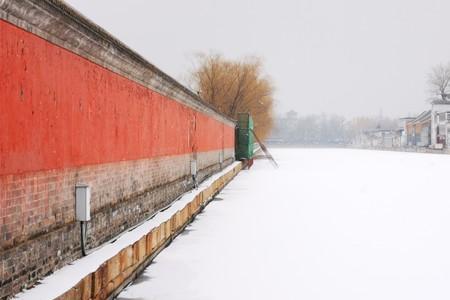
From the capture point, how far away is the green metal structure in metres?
→ 40.6

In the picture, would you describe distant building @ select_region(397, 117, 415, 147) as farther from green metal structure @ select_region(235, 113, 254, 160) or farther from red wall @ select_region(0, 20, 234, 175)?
red wall @ select_region(0, 20, 234, 175)

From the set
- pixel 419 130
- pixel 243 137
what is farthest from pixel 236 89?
pixel 419 130

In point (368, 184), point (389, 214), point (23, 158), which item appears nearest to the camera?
point (23, 158)

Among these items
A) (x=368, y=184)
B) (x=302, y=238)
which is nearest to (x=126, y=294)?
(x=302, y=238)

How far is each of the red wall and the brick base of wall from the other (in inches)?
7.9

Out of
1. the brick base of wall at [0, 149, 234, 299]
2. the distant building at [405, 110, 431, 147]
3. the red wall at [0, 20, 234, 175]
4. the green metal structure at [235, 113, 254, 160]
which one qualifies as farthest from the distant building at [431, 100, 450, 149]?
the brick base of wall at [0, 149, 234, 299]

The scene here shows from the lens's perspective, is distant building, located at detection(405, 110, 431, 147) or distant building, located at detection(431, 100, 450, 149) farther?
distant building, located at detection(405, 110, 431, 147)

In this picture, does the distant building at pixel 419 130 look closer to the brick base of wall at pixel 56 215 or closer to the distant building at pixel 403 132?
the distant building at pixel 403 132

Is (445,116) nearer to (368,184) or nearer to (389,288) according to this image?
(368,184)

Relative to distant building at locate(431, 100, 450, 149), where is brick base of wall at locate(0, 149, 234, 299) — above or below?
below

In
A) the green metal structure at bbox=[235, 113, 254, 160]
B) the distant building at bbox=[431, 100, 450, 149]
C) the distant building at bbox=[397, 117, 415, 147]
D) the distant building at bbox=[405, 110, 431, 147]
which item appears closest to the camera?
the green metal structure at bbox=[235, 113, 254, 160]

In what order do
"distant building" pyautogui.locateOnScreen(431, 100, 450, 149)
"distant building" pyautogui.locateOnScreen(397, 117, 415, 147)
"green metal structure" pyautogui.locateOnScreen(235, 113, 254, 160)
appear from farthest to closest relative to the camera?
"distant building" pyautogui.locateOnScreen(397, 117, 415, 147) → "distant building" pyautogui.locateOnScreen(431, 100, 450, 149) → "green metal structure" pyautogui.locateOnScreen(235, 113, 254, 160)

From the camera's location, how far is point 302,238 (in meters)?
10.7

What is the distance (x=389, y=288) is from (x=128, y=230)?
4.55m
